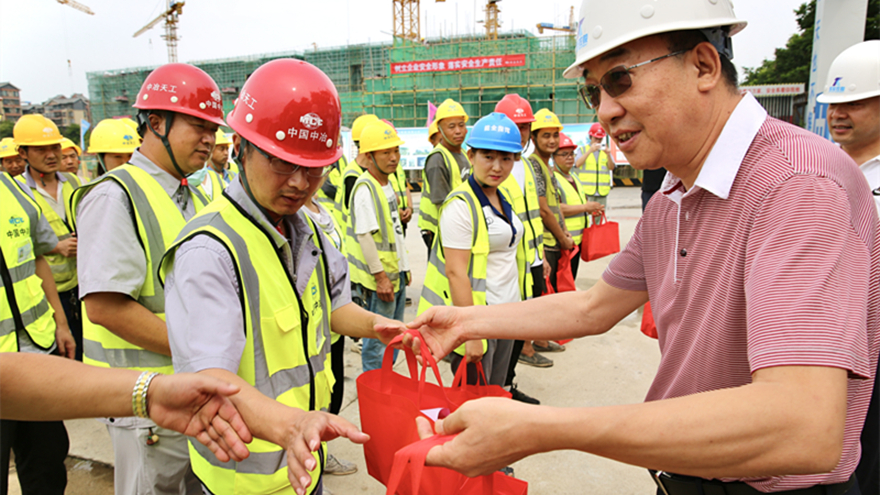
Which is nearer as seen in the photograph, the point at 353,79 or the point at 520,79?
the point at 520,79

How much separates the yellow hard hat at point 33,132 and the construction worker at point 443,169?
3.56 m

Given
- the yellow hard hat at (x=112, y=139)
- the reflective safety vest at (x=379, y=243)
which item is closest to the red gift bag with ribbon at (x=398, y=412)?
the reflective safety vest at (x=379, y=243)

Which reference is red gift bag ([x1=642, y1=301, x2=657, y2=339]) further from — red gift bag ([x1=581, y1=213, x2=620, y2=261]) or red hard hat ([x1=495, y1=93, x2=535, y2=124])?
red hard hat ([x1=495, y1=93, x2=535, y2=124])

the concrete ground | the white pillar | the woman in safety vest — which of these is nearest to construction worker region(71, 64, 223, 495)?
the concrete ground

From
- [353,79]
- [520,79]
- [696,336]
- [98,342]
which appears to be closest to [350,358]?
[98,342]

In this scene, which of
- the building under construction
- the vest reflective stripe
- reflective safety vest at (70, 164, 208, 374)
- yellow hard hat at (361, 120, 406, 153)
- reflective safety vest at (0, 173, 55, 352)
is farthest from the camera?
Answer: the building under construction

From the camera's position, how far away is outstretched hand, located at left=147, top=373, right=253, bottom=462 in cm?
133

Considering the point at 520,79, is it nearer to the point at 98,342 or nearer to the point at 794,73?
the point at 794,73

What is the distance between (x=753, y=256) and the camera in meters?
1.05

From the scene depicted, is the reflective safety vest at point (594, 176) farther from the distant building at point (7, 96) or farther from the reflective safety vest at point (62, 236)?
the distant building at point (7, 96)

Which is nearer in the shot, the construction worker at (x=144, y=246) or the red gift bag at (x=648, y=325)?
the construction worker at (x=144, y=246)

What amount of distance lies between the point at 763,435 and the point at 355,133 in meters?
7.07

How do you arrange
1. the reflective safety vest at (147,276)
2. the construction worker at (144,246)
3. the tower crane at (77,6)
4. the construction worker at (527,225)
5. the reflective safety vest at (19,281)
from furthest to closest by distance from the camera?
the tower crane at (77,6)
the construction worker at (527,225)
the reflective safety vest at (19,281)
the reflective safety vest at (147,276)
the construction worker at (144,246)

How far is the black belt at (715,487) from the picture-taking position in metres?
1.19
